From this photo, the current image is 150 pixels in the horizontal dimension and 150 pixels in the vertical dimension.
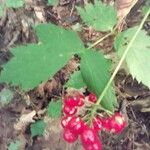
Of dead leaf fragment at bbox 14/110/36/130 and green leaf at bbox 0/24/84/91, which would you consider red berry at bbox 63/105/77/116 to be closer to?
green leaf at bbox 0/24/84/91

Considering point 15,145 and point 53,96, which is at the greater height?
point 53,96

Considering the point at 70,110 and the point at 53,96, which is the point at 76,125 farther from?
the point at 53,96

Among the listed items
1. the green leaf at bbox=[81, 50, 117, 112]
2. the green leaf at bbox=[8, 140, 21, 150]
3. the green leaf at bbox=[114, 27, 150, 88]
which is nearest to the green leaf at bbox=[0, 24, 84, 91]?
the green leaf at bbox=[81, 50, 117, 112]

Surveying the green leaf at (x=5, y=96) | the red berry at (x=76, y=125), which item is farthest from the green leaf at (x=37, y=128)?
the red berry at (x=76, y=125)

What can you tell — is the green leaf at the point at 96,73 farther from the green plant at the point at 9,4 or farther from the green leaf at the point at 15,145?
the green plant at the point at 9,4

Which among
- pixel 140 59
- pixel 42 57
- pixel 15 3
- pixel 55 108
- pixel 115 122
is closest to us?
pixel 115 122

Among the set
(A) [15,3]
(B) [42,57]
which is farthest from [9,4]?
(B) [42,57]

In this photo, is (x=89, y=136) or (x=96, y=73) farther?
(x=96, y=73)
